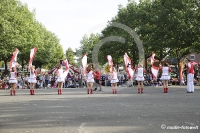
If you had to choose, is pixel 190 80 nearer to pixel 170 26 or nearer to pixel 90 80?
pixel 90 80

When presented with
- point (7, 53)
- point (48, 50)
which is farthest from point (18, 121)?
point (48, 50)

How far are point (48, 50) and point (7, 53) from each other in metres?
28.6

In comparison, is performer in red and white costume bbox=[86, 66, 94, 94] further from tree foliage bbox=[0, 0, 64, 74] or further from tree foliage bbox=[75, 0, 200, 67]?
tree foliage bbox=[0, 0, 64, 74]

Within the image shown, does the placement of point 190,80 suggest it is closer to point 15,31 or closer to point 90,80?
point 90,80

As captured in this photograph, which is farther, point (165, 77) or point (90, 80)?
point (90, 80)

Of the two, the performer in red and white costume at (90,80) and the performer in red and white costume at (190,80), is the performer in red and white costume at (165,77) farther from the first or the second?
the performer in red and white costume at (90,80)

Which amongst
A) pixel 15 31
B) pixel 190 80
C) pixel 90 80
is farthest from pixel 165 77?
pixel 15 31

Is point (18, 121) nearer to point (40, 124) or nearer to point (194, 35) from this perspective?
point (40, 124)

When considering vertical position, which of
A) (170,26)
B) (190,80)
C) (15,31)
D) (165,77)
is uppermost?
(15,31)

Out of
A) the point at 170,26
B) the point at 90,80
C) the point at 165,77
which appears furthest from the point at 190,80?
the point at 170,26

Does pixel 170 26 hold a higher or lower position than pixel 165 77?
higher

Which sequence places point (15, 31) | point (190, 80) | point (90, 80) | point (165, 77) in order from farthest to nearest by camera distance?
point (15, 31), point (90, 80), point (165, 77), point (190, 80)

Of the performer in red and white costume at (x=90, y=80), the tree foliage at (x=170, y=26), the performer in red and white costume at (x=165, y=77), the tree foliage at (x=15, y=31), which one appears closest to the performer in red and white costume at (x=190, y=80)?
the performer in red and white costume at (x=165, y=77)

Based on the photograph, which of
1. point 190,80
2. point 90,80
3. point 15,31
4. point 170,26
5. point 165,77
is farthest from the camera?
point 15,31
